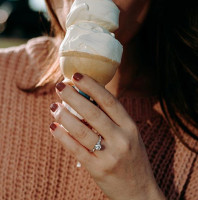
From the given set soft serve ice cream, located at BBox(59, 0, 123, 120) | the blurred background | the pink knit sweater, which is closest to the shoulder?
the pink knit sweater

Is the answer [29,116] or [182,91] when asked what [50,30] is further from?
[182,91]

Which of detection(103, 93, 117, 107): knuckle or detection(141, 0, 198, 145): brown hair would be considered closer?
detection(103, 93, 117, 107): knuckle

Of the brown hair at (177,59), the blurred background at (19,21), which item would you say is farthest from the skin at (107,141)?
the blurred background at (19,21)

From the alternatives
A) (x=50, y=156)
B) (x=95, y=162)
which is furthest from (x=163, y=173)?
(x=95, y=162)

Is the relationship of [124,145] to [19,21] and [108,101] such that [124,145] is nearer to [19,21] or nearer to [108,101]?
[108,101]

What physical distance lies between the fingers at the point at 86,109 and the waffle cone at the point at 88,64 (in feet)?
0.25

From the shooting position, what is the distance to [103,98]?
112 cm

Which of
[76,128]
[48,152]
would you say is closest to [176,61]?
[48,152]

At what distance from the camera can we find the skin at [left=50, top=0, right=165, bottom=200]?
111 cm

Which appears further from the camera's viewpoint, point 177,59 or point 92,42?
point 177,59

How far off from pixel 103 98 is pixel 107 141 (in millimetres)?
153

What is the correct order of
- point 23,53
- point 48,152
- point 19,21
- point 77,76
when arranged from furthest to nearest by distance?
point 19,21, point 23,53, point 48,152, point 77,76

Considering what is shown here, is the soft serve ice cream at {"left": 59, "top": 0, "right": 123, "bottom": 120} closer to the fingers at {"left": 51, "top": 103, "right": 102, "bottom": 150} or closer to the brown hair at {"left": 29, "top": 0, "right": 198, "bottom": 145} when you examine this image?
the fingers at {"left": 51, "top": 103, "right": 102, "bottom": 150}

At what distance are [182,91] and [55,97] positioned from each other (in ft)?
2.38
